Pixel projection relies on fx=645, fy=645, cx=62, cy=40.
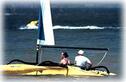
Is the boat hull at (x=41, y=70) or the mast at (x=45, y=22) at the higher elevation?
the mast at (x=45, y=22)

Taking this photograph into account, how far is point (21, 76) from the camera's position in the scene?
24750 millimetres

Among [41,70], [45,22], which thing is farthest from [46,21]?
[41,70]

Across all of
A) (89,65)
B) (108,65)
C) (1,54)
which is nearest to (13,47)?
(1,54)

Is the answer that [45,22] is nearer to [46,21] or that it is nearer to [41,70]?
[46,21]

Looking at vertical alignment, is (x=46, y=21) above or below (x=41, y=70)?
above

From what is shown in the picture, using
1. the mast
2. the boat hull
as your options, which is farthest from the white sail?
the boat hull

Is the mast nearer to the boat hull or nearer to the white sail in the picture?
the white sail

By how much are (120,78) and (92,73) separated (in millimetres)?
1121

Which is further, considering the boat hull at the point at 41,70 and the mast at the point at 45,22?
the mast at the point at 45,22

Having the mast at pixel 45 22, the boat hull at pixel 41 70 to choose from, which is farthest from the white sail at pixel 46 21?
the boat hull at pixel 41 70

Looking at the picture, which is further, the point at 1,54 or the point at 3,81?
the point at 1,54

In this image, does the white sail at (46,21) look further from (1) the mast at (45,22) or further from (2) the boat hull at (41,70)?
(2) the boat hull at (41,70)

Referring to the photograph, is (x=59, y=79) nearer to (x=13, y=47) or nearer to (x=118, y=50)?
(x=118, y=50)

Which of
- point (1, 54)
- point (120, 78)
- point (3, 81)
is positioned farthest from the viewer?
point (1, 54)
